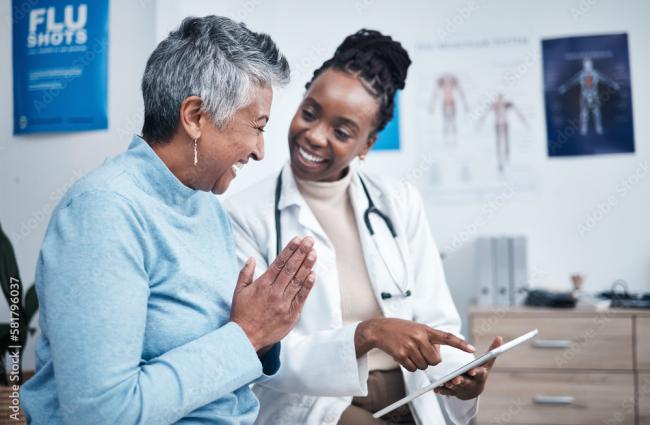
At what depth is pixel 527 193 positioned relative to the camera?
3262 mm

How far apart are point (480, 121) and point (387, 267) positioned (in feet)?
6.03

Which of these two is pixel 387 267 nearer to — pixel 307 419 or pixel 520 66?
pixel 307 419

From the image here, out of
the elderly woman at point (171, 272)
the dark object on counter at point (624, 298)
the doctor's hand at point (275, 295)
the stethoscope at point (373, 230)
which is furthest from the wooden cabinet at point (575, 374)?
the doctor's hand at point (275, 295)

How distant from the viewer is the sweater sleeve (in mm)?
910

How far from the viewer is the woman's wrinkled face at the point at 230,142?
1162 millimetres

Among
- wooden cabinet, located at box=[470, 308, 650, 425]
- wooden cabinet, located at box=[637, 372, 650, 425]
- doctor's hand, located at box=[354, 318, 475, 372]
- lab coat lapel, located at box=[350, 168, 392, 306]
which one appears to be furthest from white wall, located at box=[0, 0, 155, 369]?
wooden cabinet, located at box=[637, 372, 650, 425]

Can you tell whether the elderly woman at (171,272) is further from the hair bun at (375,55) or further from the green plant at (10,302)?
the green plant at (10,302)

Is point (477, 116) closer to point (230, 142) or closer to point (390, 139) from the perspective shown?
point (390, 139)

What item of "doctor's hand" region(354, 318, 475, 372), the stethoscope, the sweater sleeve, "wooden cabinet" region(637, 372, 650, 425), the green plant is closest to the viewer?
the sweater sleeve

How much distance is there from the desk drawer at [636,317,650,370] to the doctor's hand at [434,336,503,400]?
1.47 meters

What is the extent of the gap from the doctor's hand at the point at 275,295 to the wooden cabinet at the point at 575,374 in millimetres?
1866

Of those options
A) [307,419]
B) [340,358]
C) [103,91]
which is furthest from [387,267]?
[103,91]

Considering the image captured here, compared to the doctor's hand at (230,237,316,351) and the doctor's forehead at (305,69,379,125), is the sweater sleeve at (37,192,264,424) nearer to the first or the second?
the doctor's hand at (230,237,316,351)

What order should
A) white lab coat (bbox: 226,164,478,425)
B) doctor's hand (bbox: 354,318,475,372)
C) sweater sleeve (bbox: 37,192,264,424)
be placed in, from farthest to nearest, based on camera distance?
white lab coat (bbox: 226,164,478,425), doctor's hand (bbox: 354,318,475,372), sweater sleeve (bbox: 37,192,264,424)
